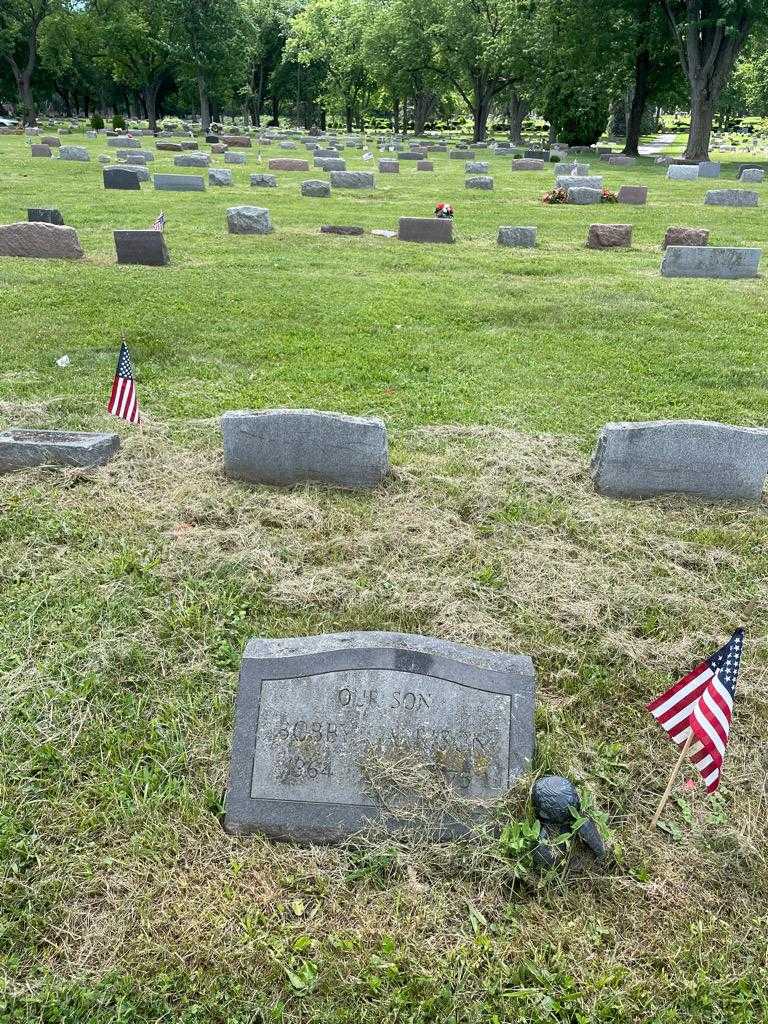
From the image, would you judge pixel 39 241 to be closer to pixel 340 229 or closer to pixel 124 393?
pixel 340 229

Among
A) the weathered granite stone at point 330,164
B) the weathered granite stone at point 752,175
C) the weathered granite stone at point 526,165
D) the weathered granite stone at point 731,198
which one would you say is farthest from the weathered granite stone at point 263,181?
the weathered granite stone at point 752,175

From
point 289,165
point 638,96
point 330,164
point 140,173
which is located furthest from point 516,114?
point 140,173

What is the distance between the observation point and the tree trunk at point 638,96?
121ft

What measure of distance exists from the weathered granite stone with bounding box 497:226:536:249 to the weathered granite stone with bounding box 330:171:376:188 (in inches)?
429

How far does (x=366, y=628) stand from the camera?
4.11 meters

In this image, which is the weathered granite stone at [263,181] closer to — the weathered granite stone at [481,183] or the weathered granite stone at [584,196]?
the weathered granite stone at [481,183]

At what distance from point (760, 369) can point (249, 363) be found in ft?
18.5

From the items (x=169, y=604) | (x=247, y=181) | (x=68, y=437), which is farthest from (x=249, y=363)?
(x=247, y=181)

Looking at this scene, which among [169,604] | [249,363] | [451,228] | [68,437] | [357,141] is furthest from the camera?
[357,141]

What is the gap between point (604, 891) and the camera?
2.89 metres

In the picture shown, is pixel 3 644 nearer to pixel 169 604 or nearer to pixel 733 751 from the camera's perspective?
pixel 169 604

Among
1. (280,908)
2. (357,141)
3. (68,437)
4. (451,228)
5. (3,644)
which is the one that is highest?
(357,141)

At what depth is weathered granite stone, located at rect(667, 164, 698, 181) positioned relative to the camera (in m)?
29.3

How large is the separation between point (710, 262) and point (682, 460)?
870cm
